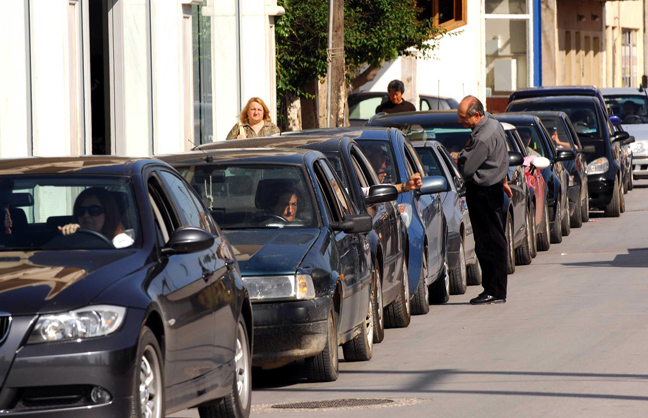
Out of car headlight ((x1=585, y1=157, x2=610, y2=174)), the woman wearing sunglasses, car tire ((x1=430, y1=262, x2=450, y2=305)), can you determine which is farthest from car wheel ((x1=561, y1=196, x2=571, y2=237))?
the woman wearing sunglasses

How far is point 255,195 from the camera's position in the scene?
33.0 feet

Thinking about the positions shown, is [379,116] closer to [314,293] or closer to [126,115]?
[126,115]

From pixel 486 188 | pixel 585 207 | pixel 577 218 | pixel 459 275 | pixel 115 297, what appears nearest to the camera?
pixel 115 297

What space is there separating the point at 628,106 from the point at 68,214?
89.0ft

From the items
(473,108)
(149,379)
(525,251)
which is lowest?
(525,251)

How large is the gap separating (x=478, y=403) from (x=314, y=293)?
1.19m

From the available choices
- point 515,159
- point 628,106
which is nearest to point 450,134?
point 515,159

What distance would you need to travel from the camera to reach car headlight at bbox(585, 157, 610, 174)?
24328 mm

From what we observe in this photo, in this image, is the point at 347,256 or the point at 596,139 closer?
the point at 347,256

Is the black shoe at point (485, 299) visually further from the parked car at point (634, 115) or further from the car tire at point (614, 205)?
the parked car at point (634, 115)

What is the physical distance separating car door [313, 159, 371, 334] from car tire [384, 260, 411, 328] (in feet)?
5.46

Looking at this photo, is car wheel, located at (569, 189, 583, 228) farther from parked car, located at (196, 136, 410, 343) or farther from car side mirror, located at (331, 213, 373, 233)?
car side mirror, located at (331, 213, 373, 233)

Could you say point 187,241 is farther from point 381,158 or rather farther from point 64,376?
point 381,158

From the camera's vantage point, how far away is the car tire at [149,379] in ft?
20.3
